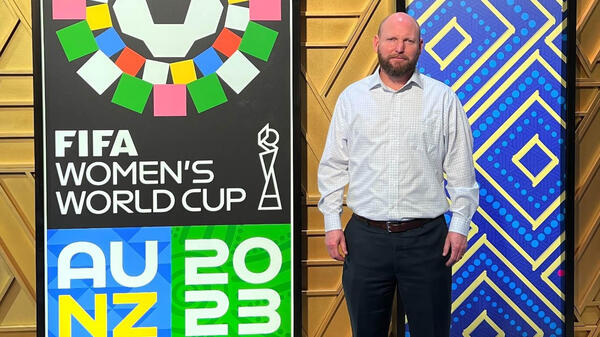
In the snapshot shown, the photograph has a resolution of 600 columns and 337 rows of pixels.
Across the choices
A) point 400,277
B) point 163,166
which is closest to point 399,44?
point 400,277

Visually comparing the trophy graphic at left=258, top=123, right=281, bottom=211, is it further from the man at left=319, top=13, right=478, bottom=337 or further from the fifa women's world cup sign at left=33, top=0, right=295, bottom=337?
the man at left=319, top=13, right=478, bottom=337

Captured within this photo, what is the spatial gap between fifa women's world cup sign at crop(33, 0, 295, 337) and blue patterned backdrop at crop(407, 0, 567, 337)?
70 cm

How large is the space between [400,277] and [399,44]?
0.74 m

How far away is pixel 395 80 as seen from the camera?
2.12m

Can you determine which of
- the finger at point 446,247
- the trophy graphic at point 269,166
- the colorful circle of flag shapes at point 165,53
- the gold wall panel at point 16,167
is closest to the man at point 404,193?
the finger at point 446,247

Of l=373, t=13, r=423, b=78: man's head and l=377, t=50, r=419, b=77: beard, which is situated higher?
l=373, t=13, r=423, b=78: man's head

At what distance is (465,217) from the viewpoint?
2.04m

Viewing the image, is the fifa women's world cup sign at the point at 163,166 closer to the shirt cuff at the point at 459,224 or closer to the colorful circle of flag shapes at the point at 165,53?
the colorful circle of flag shapes at the point at 165,53

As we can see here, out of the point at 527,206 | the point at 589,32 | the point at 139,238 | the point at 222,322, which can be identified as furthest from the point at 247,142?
the point at 589,32

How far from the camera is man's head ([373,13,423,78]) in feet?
6.75

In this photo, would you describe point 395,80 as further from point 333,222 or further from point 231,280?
point 231,280

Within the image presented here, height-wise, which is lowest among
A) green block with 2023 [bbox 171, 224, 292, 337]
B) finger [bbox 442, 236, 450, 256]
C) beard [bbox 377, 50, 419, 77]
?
green block with 2023 [bbox 171, 224, 292, 337]

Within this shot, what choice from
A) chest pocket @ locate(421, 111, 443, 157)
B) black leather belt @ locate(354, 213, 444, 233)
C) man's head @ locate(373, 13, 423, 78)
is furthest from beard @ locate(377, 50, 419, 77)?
black leather belt @ locate(354, 213, 444, 233)

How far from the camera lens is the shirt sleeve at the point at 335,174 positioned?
7.05 feet
